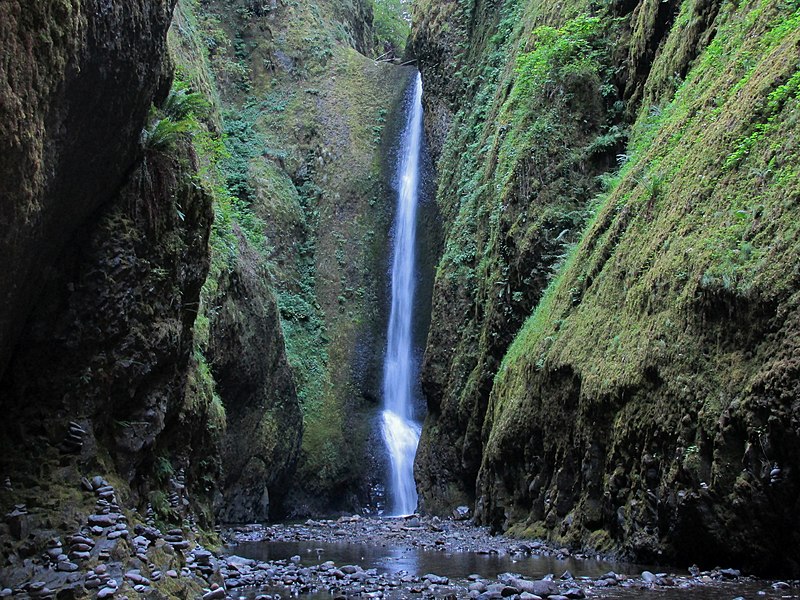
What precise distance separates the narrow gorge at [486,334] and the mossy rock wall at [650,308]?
0.05m

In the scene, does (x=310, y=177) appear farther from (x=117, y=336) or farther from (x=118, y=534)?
(x=118, y=534)

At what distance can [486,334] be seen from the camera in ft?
56.6

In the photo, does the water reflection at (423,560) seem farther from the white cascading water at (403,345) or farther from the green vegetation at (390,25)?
the green vegetation at (390,25)

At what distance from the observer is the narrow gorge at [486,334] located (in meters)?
6.01

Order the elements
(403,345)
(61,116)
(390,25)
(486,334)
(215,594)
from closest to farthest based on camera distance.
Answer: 1. (61,116)
2. (215,594)
3. (486,334)
4. (403,345)
5. (390,25)

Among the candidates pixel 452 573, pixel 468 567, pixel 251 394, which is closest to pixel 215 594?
pixel 452 573

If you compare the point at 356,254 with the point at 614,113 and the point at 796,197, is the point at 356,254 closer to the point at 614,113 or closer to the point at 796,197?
the point at 614,113

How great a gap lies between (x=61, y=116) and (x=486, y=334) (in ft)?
42.7

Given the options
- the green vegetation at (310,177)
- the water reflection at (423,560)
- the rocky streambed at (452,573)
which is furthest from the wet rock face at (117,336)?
the green vegetation at (310,177)

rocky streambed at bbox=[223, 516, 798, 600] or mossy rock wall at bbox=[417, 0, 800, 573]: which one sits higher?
mossy rock wall at bbox=[417, 0, 800, 573]

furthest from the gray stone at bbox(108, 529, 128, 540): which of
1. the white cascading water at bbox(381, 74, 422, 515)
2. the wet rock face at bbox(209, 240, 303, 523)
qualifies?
the white cascading water at bbox(381, 74, 422, 515)

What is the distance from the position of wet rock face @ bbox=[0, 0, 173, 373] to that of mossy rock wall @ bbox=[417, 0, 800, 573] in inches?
240

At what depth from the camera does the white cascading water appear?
2384cm

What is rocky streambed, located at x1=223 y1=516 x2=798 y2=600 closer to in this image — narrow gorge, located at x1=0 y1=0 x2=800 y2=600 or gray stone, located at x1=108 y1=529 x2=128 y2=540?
narrow gorge, located at x1=0 y1=0 x2=800 y2=600
